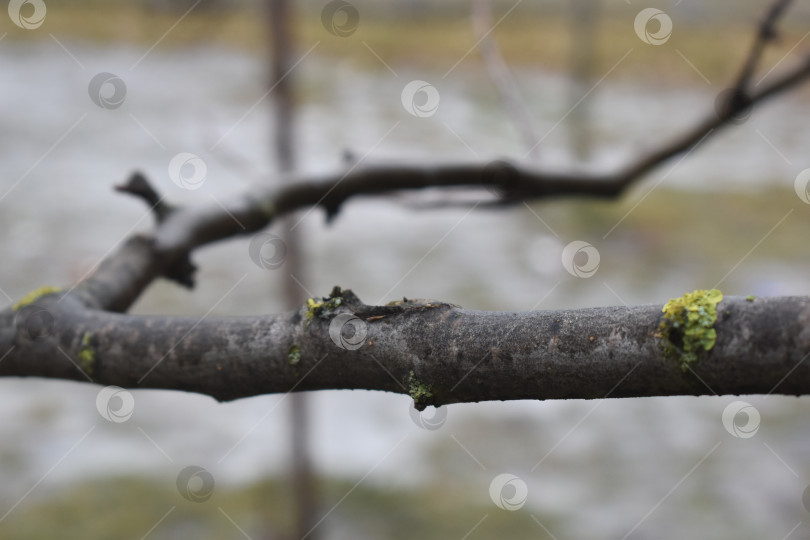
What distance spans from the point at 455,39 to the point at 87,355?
348 inches

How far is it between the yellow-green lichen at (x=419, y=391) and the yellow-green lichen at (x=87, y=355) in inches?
13.9

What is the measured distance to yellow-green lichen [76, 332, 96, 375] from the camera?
785mm

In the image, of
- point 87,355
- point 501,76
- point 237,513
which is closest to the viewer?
point 87,355

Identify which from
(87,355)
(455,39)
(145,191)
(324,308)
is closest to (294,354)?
(324,308)

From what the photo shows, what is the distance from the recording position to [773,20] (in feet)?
4.94

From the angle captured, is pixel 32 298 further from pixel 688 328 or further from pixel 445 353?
pixel 688 328

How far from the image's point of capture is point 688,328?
1.65ft

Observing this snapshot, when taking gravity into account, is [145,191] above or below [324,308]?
above

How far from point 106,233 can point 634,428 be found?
3651mm

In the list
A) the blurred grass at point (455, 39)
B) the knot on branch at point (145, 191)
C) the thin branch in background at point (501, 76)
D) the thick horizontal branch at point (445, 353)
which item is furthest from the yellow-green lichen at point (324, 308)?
the blurred grass at point (455, 39)

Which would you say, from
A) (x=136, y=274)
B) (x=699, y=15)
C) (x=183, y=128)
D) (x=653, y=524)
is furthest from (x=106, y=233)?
(x=699, y=15)

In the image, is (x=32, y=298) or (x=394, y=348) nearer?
(x=394, y=348)

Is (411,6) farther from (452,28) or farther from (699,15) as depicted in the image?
(699,15)

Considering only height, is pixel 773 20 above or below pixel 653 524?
above
